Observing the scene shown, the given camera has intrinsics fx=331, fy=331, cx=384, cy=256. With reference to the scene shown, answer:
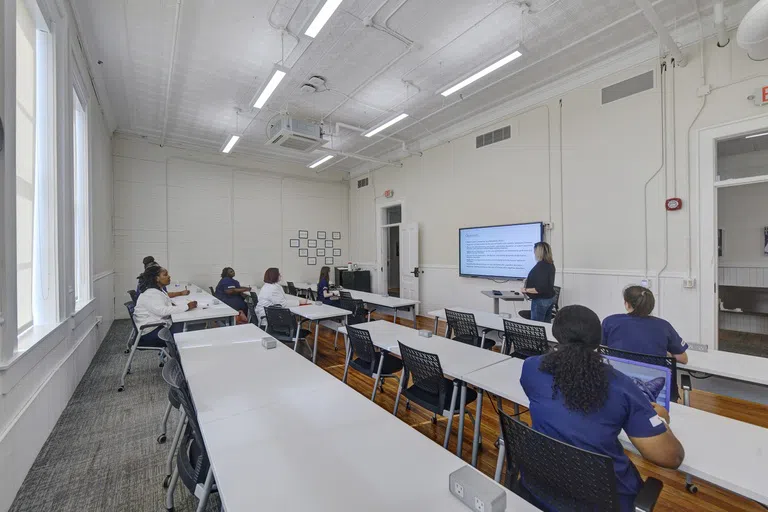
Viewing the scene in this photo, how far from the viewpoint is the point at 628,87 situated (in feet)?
13.7

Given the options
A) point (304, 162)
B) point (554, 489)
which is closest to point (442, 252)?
point (304, 162)

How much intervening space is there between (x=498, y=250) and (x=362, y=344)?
3608mm

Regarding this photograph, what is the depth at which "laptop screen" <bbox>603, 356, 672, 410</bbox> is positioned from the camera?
1.30 m

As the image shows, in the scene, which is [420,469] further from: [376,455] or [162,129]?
[162,129]

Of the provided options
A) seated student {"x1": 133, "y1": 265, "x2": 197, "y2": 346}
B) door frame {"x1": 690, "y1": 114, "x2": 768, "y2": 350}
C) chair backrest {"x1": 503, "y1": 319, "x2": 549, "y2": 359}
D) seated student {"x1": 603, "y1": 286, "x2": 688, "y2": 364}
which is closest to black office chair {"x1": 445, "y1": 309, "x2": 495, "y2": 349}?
chair backrest {"x1": 503, "y1": 319, "x2": 549, "y2": 359}

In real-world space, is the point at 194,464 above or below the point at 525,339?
below

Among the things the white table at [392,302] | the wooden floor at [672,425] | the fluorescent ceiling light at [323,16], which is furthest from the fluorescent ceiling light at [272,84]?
the wooden floor at [672,425]

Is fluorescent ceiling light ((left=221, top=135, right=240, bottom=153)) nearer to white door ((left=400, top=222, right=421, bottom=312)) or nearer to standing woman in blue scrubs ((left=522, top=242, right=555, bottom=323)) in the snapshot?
white door ((left=400, top=222, right=421, bottom=312))

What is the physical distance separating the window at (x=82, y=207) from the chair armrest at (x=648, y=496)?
5.22m

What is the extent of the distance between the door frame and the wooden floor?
906 millimetres

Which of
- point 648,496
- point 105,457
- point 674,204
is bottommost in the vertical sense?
point 105,457

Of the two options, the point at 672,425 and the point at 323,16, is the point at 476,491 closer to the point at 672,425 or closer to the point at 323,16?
the point at 672,425

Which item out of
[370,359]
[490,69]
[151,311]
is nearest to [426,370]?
[370,359]

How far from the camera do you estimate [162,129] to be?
6.43 metres
